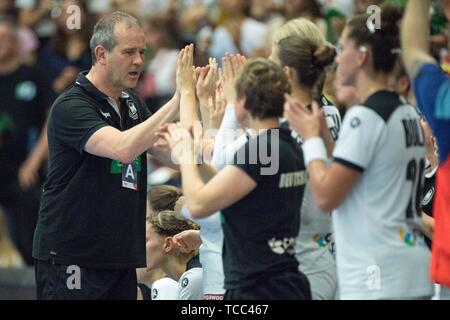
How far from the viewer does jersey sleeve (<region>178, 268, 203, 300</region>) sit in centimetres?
765

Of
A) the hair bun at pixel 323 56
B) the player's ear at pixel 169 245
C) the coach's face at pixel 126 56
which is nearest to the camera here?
the hair bun at pixel 323 56

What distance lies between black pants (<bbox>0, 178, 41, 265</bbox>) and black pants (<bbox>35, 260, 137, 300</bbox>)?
4535 millimetres

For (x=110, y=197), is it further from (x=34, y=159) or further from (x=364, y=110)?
(x=34, y=159)

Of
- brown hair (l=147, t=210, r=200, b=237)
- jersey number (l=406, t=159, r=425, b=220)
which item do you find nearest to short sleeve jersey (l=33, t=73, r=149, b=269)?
brown hair (l=147, t=210, r=200, b=237)

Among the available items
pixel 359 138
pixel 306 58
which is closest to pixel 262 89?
pixel 359 138

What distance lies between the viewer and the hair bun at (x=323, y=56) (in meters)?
6.59

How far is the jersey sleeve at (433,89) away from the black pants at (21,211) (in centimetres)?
660

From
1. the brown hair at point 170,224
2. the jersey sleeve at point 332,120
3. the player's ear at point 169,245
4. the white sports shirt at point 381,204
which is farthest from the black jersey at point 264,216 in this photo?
the brown hair at point 170,224

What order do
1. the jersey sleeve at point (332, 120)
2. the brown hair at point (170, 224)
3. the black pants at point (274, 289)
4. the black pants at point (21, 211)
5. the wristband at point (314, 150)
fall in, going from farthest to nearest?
the black pants at point (21, 211)
the brown hair at point (170, 224)
the jersey sleeve at point (332, 120)
the black pants at point (274, 289)
the wristband at point (314, 150)

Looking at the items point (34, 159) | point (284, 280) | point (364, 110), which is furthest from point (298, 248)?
point (34, 159)

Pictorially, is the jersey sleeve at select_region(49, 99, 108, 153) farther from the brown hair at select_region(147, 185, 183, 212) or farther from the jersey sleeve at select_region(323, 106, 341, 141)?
the jersey sleeve at select_region(323, 106, 341, 141)

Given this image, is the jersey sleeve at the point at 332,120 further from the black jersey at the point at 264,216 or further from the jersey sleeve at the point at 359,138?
the jersey sleeve at the point at 359,138

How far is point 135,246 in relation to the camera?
24.2ft

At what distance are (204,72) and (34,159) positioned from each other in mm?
5164
